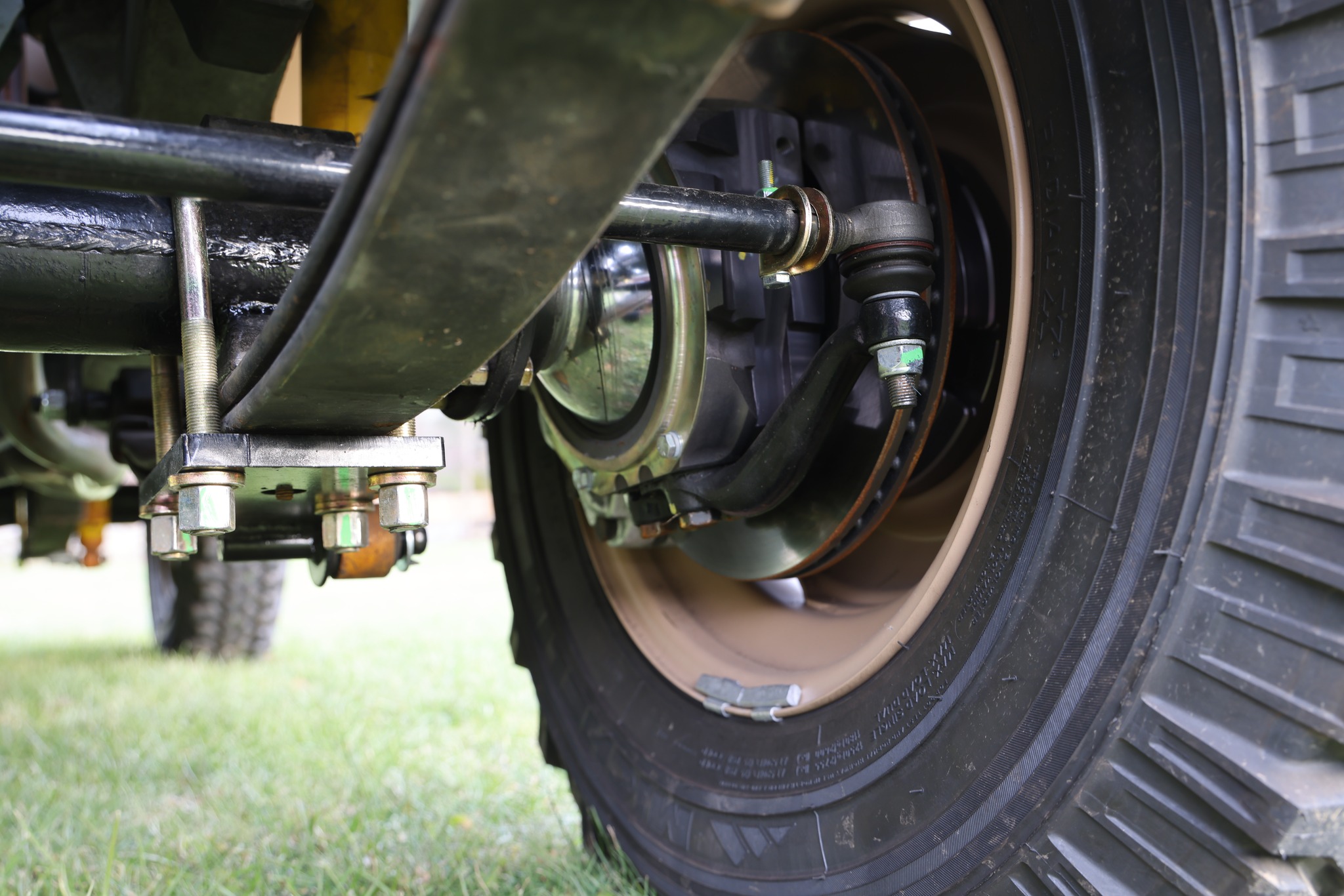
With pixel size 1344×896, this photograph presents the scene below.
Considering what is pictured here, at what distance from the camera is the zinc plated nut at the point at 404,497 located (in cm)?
73

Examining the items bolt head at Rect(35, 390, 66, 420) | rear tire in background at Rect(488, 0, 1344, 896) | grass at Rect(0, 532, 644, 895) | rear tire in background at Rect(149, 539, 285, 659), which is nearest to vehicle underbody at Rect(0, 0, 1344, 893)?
rear tire in background at Rect(488, 0, 1344, 896)

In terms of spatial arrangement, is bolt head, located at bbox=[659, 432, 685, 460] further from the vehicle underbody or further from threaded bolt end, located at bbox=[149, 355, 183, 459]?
threaded bolt end, located at bbox=[149, 355, 183, 459]

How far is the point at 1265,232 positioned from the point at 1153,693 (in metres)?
0.30

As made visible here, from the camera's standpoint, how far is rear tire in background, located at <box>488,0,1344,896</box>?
0.58m

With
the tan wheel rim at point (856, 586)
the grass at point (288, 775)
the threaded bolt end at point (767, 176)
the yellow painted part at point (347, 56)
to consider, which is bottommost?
the grass at point (288, 775)

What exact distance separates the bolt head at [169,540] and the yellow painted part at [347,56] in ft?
1.67

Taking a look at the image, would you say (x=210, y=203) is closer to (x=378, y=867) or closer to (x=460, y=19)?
(x=460, y=19)

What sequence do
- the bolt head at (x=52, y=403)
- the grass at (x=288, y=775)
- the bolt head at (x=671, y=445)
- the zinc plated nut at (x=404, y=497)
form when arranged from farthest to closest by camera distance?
the bolt head at (x=52, y=403), the grass at (x=288, y=775), the bolt head at (x=671, y=445), the zinc plated nut at (x=404, y=497)

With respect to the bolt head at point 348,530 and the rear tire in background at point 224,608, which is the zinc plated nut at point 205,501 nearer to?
the bolt head at point 348,530

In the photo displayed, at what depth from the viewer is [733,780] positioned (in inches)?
39.8

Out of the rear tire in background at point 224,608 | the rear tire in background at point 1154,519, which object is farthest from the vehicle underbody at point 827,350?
the rear tire in background at point 224,608

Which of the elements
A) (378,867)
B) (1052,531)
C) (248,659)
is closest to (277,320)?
(1052,531)

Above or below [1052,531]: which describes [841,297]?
above

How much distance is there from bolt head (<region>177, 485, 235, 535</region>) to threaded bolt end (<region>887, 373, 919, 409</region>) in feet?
1.71
